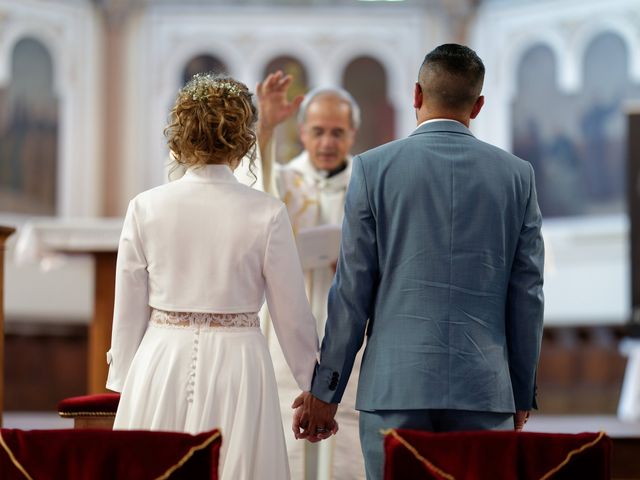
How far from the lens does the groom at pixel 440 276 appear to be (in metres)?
2.92

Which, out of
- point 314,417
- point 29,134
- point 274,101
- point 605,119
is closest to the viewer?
point 314,417

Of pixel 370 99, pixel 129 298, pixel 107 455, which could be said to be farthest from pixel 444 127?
pixel 370 99

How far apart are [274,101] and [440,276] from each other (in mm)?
1611

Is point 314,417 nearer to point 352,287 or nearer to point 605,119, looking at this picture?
point 352,287

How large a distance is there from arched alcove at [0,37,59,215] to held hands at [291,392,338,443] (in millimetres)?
8263

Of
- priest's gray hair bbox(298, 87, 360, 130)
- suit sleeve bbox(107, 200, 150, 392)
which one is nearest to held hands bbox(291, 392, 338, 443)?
suit sleeve bbox(107, 200, 150, 392)

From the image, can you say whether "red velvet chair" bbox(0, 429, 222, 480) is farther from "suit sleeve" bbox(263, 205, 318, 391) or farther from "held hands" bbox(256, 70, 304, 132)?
"held hands" bbox(256, 70, 304, 132)

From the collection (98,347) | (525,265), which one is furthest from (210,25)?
(525,265)

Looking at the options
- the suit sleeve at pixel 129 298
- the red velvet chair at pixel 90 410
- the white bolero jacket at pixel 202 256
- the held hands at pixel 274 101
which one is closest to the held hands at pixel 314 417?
the white bolero jacket at pixel 202 256

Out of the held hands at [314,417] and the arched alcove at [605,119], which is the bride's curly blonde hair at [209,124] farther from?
the arched alcove at [605,119]

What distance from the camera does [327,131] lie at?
4781mm

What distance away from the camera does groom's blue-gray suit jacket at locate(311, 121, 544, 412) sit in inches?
115

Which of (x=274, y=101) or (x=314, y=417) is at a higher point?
(x=274, y=101)

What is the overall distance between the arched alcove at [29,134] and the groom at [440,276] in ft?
27.8
